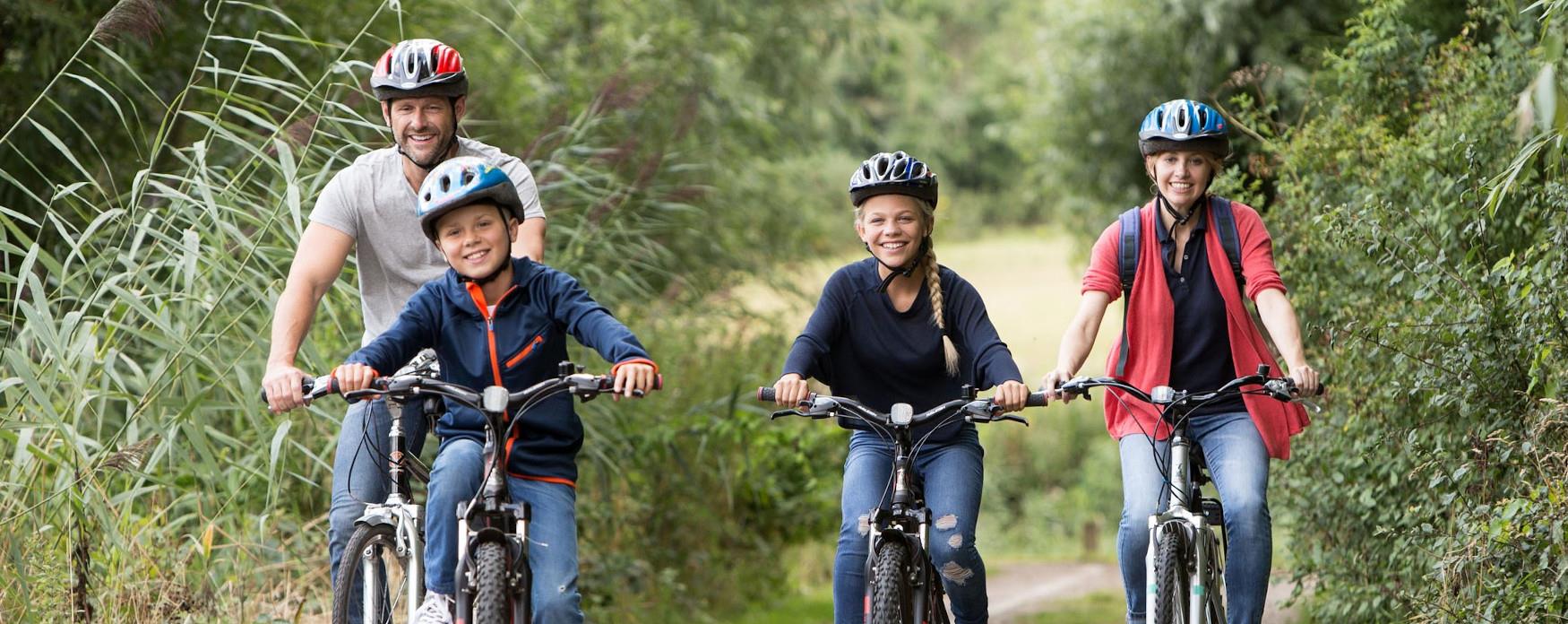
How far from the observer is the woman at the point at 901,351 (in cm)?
505

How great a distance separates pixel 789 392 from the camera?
4852 millimetres

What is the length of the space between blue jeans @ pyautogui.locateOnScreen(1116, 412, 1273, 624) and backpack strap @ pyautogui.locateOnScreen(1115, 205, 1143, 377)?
0.93 feet

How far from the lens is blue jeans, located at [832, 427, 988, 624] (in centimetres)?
498

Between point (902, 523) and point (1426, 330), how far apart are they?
2.26 meters

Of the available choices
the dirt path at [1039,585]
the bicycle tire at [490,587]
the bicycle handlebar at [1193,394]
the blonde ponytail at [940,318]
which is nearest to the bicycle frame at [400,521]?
the bicycle tire at [490,587]

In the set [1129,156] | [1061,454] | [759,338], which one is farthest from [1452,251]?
[1061,454]

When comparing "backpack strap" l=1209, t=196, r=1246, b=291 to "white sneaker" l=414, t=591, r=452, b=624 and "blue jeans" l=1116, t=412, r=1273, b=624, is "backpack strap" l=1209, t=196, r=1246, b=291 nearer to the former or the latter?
"blue jeans" l=1116, t=412, r=1273, b=624

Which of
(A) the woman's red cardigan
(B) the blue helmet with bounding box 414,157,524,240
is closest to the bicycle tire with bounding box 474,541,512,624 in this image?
(B) the blue helmet with bounding box 414,157,524,240

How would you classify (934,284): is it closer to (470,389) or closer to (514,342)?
(514,342)

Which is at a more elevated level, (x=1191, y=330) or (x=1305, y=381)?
(x=1191, y=330)

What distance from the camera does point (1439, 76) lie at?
710cm

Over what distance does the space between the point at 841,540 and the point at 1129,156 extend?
1063 centimetres

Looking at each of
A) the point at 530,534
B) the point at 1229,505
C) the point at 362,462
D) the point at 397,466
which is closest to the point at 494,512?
the point at 530,534

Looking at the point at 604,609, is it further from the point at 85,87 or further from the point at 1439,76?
the point at 1439,76
